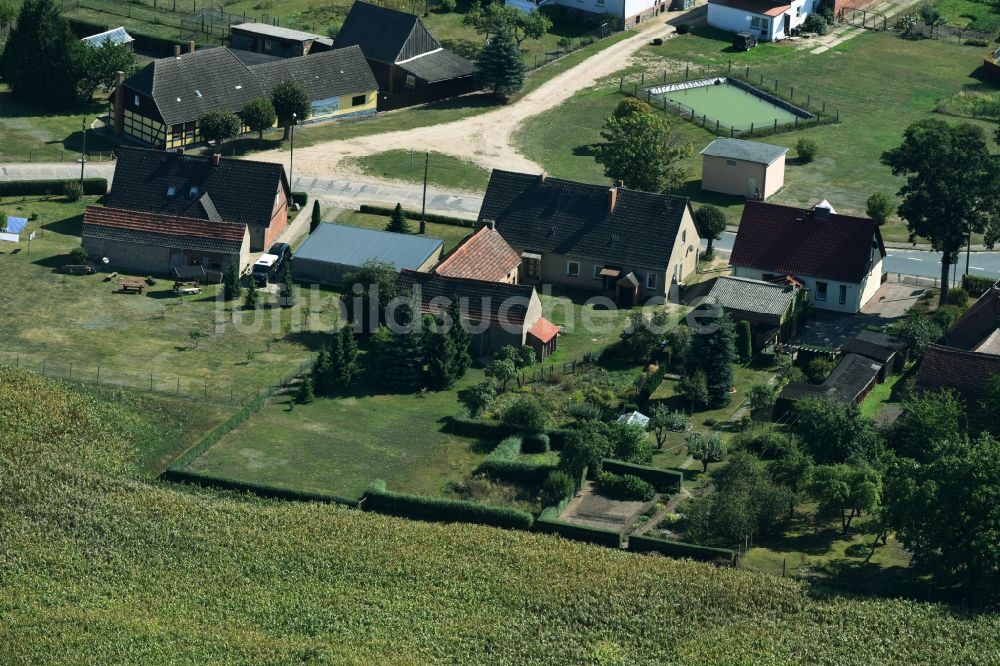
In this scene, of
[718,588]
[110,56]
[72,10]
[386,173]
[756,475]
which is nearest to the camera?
[718,588]

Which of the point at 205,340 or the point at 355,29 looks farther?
the point at 355,29

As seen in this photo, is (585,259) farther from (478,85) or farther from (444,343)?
(478,85)

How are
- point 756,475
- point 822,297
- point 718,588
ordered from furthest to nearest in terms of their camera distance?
point 822,297 < point 756,475 < point 718,588

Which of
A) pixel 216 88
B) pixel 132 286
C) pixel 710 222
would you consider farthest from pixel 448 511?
pixel 216 88

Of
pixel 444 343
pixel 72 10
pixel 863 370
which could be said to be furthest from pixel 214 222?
pixel 72 10

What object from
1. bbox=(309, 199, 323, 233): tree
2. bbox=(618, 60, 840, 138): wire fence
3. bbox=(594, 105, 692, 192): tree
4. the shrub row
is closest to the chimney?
bbox=(309, 199, 323, 233): tree
